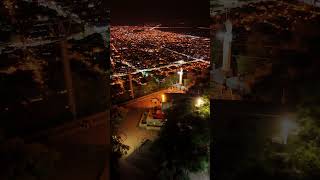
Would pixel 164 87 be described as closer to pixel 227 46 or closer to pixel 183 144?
pixel 183 144

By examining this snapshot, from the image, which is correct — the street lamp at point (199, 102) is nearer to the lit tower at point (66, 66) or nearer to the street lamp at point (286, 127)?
the street lamp at point (286, 127)

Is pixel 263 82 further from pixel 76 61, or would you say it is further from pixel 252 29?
pixel 76 61

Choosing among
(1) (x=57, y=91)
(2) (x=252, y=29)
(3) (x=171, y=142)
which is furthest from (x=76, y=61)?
(2) (x=252, y=29)

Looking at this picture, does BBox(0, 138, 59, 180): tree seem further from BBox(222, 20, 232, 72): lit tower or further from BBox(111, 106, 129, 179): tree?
BBox(222, 20, 232, 72): lit tower

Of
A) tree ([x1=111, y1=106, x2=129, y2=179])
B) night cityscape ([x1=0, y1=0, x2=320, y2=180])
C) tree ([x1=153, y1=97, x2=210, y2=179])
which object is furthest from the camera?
tree ([x1=111, y1=106, x2=129, y2=179])

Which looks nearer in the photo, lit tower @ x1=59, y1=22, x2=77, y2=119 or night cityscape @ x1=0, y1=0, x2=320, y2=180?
night cityscape @ x1=0, y1=0, x2=320, y2=180

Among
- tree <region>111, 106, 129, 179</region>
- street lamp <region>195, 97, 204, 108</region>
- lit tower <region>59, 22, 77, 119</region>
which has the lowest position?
tree <region>111, 106, 129, 179</region>

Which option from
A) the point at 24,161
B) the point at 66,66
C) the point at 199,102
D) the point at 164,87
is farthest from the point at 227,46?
the point at 24,161

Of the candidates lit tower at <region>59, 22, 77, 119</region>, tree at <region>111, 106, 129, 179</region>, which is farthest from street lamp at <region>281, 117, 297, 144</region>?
lit tower at <region>59, 22, 77, 119</region>

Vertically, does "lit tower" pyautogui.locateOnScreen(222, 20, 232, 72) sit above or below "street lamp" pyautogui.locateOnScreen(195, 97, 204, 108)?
above
